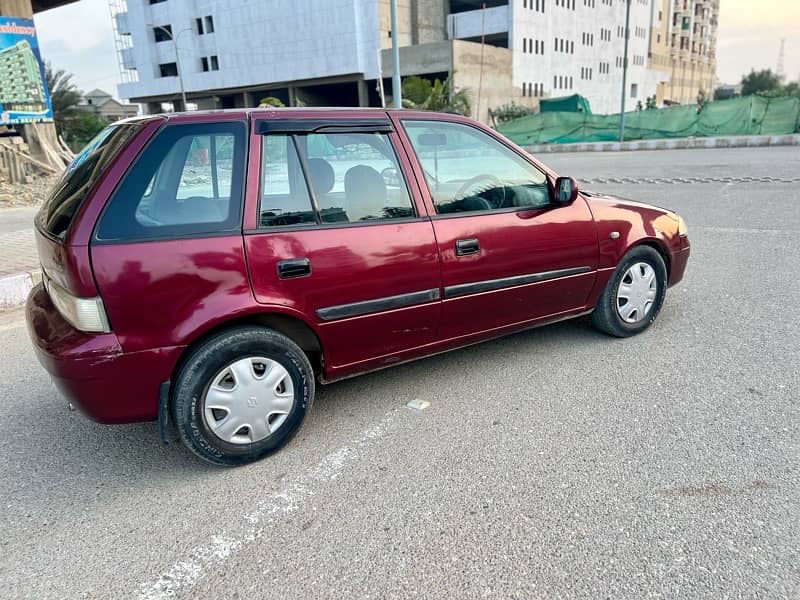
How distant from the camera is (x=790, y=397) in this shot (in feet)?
11.3

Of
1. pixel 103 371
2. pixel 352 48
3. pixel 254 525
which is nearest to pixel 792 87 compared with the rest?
pixel 352 48

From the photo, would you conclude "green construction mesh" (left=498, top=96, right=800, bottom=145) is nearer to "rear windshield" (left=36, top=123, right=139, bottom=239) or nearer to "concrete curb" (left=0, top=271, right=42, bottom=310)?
"concrete curb" (left=0, top=271, right=42, bottom=310)

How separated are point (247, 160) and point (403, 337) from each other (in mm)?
1324

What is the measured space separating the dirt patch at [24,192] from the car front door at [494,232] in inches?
502

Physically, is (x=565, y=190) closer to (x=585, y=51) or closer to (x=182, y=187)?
A: (x=182, y=187)

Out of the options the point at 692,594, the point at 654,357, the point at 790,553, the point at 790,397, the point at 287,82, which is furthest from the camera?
the point at 287,82

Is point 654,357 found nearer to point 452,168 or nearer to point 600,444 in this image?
point 600,444

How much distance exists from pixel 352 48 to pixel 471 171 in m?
48.9

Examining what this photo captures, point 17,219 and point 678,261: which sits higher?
point 678,261

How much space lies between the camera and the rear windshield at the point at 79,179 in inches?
111

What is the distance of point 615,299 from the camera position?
434 centimetres

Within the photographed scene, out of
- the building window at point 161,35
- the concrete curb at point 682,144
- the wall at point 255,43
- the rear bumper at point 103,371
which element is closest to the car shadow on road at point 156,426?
the rear bumper at point 103,371

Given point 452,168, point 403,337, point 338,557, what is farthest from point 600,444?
point 452,168

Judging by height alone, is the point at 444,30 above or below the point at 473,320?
above
